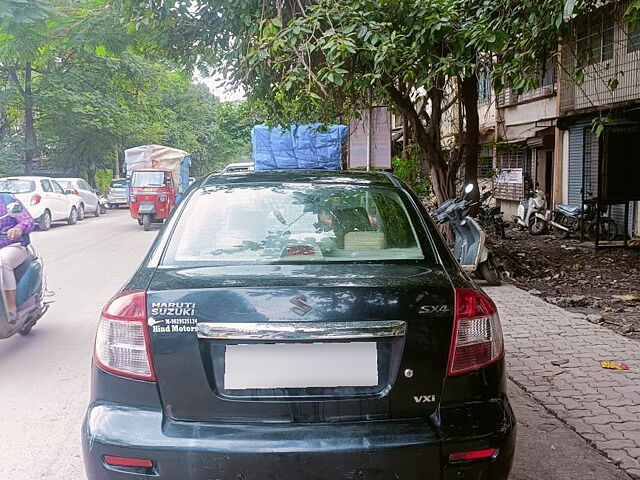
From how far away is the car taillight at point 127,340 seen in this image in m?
2.24

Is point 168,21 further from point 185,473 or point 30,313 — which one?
point 185,473

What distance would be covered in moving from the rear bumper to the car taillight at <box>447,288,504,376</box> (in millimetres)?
211

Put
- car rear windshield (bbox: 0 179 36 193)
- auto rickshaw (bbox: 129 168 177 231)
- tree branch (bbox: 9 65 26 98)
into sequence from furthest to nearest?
tree branch (bbox: 9 65 26 98) → auto rickshaw (bbox: 129 168 177 231) → car rear windshield (bbox: 0 179 36 193)

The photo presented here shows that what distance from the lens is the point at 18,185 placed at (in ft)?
58.5

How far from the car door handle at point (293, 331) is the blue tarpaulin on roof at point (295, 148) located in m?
12.3

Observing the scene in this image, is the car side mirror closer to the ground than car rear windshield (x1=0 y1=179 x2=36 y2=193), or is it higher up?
closer to the ground

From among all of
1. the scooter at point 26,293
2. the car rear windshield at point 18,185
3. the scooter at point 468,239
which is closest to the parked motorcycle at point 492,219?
the scooter at point 468,239

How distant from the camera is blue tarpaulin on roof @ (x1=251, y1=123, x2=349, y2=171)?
14.4 m

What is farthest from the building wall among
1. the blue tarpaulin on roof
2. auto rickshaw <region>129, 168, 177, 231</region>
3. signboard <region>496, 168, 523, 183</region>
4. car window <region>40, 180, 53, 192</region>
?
car window <region>40, 180, 53, 192</region>

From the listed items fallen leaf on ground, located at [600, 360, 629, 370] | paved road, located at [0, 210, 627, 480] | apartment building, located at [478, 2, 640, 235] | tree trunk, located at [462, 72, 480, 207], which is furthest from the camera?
apartment building, located at [478, 2, 640, 235]

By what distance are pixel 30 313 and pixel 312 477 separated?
4134 millimetres

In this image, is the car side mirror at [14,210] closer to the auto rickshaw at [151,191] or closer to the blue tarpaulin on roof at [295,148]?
the blue tarpaulin on roof at [295,148]

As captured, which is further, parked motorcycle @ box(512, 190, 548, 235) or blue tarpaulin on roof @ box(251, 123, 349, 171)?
parked motorcycle @ box(512, 190, 548, 235)

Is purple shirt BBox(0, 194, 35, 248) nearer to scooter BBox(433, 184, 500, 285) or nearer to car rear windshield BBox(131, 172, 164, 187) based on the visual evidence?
scooter BBox(433, 184, 500, 285)
